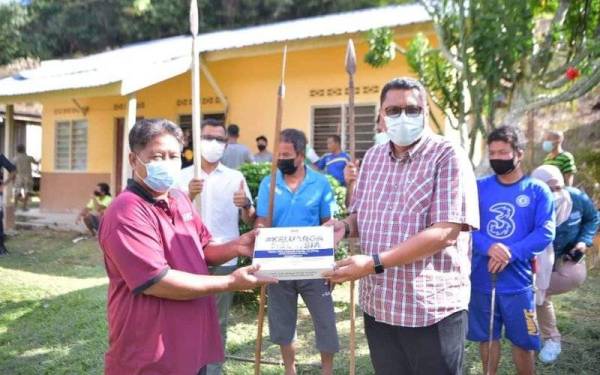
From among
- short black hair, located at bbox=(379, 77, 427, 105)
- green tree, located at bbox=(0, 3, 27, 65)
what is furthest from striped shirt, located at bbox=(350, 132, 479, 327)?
green tree, located at bbox=(0, 3, 27, 65)

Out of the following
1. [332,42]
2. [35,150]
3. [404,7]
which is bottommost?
[35,150]

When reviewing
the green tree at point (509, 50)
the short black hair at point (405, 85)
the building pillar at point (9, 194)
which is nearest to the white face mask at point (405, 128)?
the short black hair at point (405, 85)

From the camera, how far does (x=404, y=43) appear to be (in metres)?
9.05

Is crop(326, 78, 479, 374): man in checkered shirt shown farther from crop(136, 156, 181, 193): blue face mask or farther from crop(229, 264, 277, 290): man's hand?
crop(136, 156, 181, 193): blue face mask

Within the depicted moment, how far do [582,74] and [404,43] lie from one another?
309 centimetres

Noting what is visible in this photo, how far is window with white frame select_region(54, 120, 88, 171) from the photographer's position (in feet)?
45.6

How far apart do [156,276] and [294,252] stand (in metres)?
0.70

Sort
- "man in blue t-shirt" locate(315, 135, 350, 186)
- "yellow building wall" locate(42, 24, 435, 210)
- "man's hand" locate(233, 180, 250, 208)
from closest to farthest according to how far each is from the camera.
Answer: "man's hand" locate(233, 180, 250, 208) → "man in blue t-shirt" locate(315, 135, 350, 186) → "yellow building wall" locate(42, 24, 435, 210)

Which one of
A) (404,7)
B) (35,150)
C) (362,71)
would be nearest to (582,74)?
(362,71)

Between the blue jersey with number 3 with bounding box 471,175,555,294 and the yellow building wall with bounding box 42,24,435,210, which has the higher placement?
the yellow building wall with bounding box 42,24,435,210

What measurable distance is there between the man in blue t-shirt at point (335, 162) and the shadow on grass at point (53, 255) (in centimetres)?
370

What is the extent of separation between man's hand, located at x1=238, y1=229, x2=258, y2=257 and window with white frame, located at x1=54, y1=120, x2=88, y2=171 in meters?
12.3

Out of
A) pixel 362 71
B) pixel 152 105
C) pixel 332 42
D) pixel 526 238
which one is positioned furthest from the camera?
pixel 152 105

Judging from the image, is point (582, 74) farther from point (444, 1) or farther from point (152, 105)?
point (152, 105)
